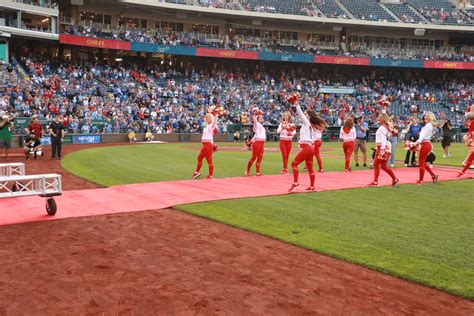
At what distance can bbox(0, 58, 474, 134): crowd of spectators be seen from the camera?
33375 mm

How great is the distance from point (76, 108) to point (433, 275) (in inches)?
1264

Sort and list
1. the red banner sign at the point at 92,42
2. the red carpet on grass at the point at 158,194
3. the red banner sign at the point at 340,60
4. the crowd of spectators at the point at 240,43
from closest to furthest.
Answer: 1. the red carpet on grass at the point at 158,194
2. the red banner sign at the point at 92,42
3. the crowd of spectators at the point at 240,43
4. the red banner sign at the point at 340,60

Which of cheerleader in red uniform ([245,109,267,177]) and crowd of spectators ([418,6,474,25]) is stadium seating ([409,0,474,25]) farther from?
cheerleader in red uniform ([245,109,267,177])

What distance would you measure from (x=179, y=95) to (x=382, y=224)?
35991 mm

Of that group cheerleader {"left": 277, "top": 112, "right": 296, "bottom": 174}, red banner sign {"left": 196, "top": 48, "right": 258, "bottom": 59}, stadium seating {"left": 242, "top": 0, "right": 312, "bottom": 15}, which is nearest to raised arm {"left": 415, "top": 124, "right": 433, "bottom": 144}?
cheerleader {"left": 277, "top": 112, "right": 296, "bottom": 174}

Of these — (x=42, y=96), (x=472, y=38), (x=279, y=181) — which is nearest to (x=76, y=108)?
(x=42, y=96)

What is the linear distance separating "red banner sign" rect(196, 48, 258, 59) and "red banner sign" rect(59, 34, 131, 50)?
776cm

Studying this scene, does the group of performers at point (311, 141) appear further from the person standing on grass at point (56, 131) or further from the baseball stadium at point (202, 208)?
the person standing on grass at point (56, 131)

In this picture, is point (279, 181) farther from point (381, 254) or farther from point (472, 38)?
point (472, 38)

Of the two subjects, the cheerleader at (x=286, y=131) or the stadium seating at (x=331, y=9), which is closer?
the cheerleader at (x=286, y=131)

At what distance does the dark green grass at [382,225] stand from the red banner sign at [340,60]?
4152 cm

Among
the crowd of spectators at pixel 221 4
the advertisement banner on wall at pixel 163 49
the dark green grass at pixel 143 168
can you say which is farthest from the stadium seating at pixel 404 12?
the dark green grass at pixel 143 168

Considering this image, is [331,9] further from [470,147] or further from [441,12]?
[470,147]

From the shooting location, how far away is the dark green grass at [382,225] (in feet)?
18.8
